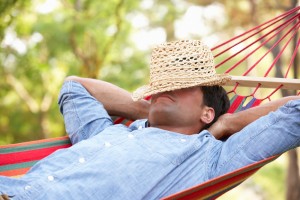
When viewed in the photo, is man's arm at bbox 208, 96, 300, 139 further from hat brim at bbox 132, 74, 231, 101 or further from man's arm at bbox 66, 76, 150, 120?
man's arm at bbox 66, 76, 150, 120

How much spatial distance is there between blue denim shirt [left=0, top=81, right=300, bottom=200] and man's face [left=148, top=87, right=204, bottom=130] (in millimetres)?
54

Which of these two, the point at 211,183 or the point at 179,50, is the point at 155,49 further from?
the point at 211,183

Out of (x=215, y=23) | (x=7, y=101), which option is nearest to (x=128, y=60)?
(x=7, y=101)

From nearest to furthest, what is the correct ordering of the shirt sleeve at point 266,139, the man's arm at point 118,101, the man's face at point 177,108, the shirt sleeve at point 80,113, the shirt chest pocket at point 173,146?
the shirt sleeve at point 266,139 → the shirt chest pocket at point 173,146 → the man's face at point 177,108 → the shirt sleeve at point 80,113 → the man's arm at point 118,101

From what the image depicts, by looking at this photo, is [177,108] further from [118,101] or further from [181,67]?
[118,101]

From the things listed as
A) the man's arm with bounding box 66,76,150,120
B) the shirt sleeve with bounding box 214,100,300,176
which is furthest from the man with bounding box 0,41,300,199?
the man's arm with bounding box 66,76,150,120

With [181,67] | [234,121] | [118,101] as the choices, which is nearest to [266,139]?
[234,121]

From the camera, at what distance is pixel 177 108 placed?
8.06 ft

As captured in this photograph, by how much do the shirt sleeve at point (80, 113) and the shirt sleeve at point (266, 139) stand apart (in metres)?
0.58

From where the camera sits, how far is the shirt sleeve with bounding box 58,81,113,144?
2.66m

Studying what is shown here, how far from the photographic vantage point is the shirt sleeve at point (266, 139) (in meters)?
2.19

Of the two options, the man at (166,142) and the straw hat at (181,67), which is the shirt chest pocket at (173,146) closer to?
the man at (166,142)

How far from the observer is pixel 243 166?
88.7 inches

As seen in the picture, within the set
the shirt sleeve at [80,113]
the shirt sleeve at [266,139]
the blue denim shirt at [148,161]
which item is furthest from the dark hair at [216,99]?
the shirt sleeve at [80,113]
